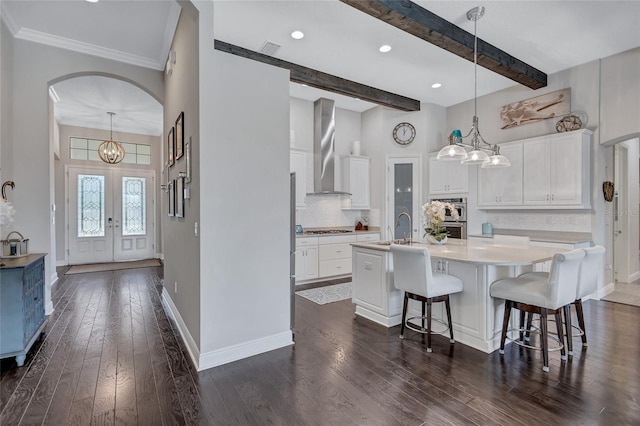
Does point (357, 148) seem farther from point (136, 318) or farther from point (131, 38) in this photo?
point (136, 318)

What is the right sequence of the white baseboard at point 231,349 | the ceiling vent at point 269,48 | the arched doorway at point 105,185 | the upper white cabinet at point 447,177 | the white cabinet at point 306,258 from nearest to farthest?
the white baseboard at point 231,349, the ceiling vent at point 269,48, the white cabinet at point 306,258, the upper white cabinet at point 447,177, the arched doorway at point 105,185

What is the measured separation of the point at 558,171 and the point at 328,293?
3.77 metres

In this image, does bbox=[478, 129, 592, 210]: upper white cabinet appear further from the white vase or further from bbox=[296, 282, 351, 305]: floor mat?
bbox=[296, 282, 351, 305]: floor mat

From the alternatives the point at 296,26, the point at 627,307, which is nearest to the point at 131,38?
the point at 296,26

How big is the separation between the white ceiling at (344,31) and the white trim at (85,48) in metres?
0.01

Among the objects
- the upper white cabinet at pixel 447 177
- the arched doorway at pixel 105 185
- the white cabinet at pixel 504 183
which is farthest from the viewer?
the arched doorway at pixel 105 185

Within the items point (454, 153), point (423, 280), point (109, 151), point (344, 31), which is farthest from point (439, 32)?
point (109, 151)

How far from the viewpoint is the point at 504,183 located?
5.27m

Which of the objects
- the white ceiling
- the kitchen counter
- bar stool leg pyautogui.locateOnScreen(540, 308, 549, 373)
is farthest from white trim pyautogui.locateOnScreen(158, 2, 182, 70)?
the kitchen counter

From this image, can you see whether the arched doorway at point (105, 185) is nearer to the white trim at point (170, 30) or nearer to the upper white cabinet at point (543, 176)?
the white trim at point (170, 30)

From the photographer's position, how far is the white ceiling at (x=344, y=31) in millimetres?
3215

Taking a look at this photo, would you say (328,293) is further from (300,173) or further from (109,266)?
(109,266)

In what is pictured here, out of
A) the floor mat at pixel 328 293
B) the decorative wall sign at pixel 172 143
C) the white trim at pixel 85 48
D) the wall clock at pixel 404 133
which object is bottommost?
the floor mat at pixel 328 293

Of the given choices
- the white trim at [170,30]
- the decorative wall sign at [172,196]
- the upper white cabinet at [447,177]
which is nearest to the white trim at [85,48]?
the white trim at [170,30]
